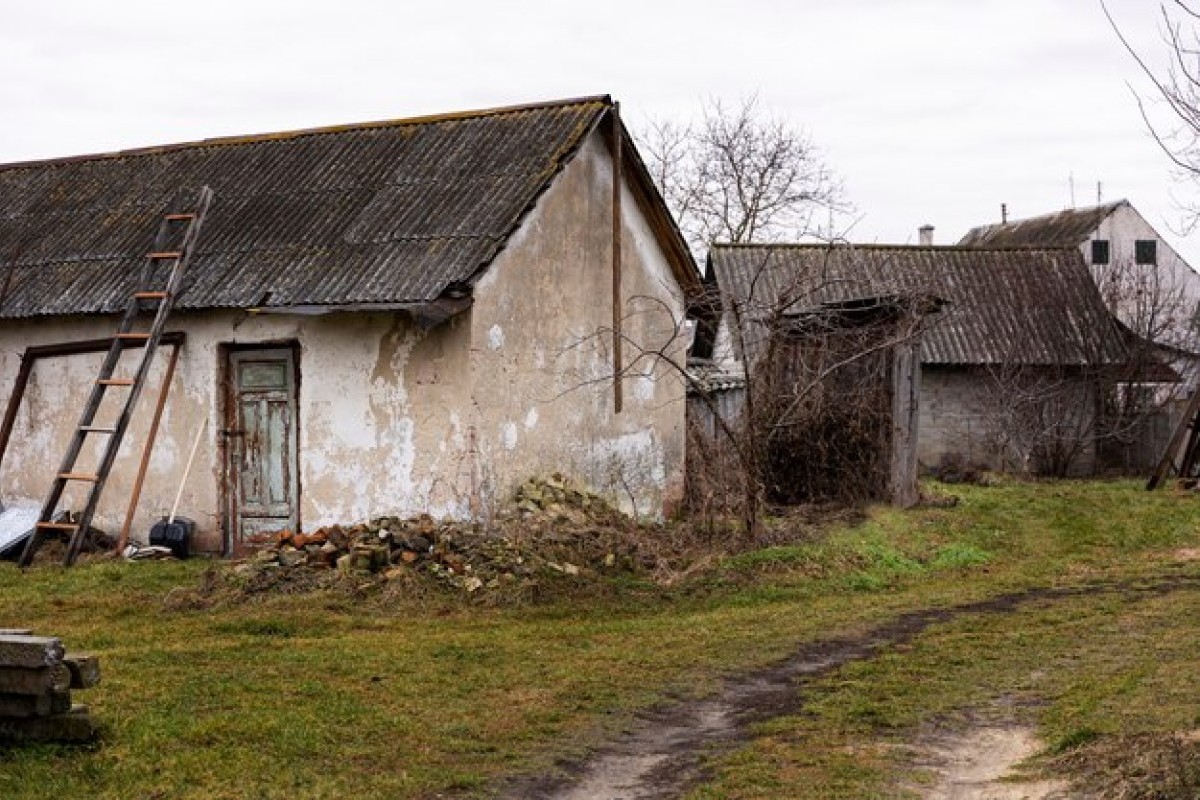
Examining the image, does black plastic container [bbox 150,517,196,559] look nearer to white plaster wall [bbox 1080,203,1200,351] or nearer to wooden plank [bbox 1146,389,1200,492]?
wooden plank [bbox 1146,389,1200,492]

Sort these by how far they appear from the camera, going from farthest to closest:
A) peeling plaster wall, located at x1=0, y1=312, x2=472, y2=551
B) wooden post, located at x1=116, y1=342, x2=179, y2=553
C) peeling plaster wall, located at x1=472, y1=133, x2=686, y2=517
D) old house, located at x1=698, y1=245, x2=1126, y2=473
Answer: old house, located at x1=698, y1=245, x2=1126, y2=473 → wooden post, located at x1=116, y1=342, x2=179, y2=553 → peeling plaster wall, located at x1=472, y1=133, x2=686, y2=517 → peeling plaster wall, located at x1=0, y1=312, x2=472, y2=551

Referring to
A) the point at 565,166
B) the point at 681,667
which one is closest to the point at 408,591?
the point at 681,667

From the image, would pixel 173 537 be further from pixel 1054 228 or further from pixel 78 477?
pixel 1054 228

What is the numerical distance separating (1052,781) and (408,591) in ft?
22.8

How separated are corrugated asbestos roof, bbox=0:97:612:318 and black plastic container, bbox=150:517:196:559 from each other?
2.28 meters

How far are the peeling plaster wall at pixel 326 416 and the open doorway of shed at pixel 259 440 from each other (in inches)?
4.6

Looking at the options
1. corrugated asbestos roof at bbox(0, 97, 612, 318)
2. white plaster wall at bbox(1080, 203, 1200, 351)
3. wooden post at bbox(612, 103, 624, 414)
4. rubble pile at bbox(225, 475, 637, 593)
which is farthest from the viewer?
white plaster wall at bbox(1080, 203, 1200, 351)

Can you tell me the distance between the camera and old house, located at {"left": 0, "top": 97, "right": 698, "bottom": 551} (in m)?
15.6

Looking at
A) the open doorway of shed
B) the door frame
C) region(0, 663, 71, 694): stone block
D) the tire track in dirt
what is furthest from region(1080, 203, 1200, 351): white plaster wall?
region(0, 663, 71, 694): stone block

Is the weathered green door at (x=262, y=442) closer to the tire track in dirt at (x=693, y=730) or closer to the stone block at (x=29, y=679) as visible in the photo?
the tire track in dirt at (x=693, y=730)

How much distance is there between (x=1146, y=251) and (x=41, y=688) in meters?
39.6

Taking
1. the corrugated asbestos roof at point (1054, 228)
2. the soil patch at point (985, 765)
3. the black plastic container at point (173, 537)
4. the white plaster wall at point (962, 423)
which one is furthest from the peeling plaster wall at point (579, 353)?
the corrugated asbestos roof at point (1054, 228)

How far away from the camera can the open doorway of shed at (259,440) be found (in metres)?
16.4

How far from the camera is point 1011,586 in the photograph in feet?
47.6
